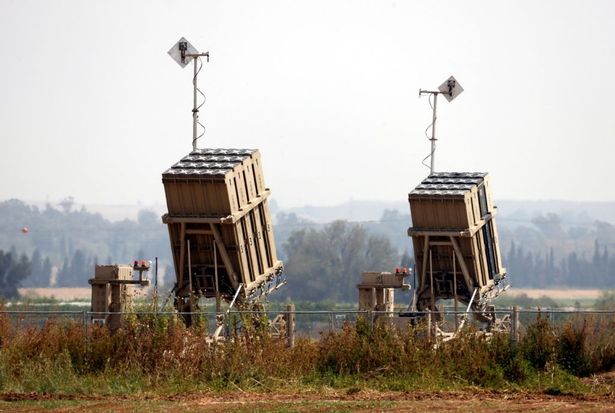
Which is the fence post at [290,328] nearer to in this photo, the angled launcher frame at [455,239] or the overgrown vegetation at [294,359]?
the overgrown vegetation at [294,359]

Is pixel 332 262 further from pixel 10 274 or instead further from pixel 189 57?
pixel 189 57

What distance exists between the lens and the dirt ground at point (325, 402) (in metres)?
31.5

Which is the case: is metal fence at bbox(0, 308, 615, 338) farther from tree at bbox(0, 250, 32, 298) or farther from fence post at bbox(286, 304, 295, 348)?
tree at bbox(0, 250, 32, 298)

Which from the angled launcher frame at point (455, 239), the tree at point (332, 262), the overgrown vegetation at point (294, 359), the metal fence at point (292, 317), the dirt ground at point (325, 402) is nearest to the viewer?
the dirt ground at point (325, 402)

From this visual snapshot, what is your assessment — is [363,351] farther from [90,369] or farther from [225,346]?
[90,369]

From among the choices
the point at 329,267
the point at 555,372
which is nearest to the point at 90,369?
the point at 555,372

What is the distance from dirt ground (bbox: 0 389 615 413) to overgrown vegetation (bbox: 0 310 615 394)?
34.7 inches

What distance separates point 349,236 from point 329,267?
12.0 metres

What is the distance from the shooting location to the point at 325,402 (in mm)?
32562

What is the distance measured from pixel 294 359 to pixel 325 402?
412 cm

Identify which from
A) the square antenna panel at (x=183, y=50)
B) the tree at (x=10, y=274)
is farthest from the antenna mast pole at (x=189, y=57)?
the tree at (x=10, y=274)

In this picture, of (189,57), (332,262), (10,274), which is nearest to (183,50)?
(189,57)

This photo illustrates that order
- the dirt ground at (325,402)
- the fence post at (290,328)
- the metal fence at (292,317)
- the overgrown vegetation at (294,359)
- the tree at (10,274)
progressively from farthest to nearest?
the tree at (10,274), the fence post at (290,328), the metal fence at (292,317), the overgrown vegetation at (294,359), the dirt ground at (325,402)

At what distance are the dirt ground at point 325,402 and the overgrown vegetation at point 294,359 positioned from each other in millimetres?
882
